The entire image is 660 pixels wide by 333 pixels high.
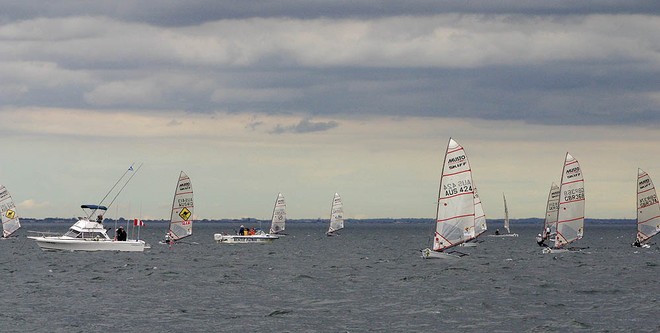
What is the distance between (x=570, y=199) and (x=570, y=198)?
9cm

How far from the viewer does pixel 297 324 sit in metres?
44.3

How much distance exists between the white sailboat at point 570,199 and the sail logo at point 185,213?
42.7 meters

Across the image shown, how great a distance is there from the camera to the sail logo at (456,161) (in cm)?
7788

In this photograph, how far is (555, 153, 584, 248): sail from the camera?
311 ft

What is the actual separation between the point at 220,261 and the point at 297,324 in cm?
4979

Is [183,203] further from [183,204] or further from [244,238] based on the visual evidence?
[244,238]

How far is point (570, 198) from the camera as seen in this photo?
9544 centimetres

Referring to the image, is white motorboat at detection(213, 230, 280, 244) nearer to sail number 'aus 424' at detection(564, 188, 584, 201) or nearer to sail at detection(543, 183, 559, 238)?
sail at detection(543, 183, 559, 238)

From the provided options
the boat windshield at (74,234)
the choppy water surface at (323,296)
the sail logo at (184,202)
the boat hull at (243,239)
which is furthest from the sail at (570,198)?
the boat hull at (243,239)

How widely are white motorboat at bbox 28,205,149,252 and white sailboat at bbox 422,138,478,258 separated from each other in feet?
106

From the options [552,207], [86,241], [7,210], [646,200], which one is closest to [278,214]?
[7,210]

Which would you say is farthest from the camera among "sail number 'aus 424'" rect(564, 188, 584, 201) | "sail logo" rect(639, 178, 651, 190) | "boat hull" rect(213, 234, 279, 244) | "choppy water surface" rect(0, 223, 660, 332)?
"boat hull" rect(213, 234, 279, 244)

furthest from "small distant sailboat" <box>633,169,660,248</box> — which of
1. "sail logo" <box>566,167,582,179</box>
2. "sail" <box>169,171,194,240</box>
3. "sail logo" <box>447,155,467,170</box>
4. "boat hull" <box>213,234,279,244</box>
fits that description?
"sail" <box>169,171,194,240</box>

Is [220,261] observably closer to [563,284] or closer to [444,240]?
[444,240]
